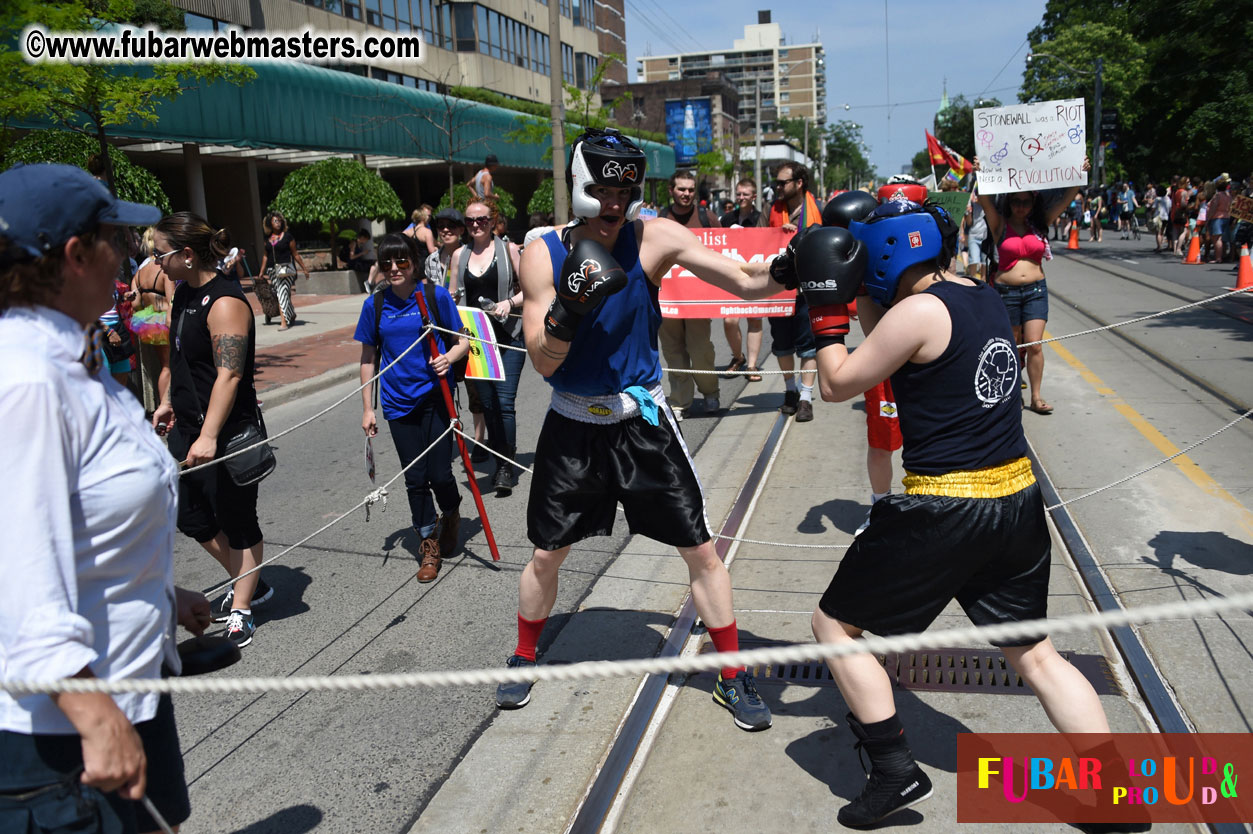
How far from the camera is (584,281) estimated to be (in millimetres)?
2971

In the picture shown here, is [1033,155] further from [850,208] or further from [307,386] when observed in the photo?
[307,386]

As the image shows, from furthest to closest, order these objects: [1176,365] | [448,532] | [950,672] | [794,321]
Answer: [1176,365] → [794,321] → [448,532] → [950,672]

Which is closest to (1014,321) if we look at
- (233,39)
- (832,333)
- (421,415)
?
(421,415)

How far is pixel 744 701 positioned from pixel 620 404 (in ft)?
3.83

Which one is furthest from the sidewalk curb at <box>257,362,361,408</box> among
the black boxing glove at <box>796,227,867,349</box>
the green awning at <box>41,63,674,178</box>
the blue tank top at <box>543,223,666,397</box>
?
the green awning at <box>41,63,674,178</box>

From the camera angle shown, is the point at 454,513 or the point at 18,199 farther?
the point at 454,513

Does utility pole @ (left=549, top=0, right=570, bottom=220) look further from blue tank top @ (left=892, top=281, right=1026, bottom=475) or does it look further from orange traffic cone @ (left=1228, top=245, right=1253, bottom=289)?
blue tank top @ (left=892, top=281, right=1026, bottom=475)

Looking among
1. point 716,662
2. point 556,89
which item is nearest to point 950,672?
point 716,662

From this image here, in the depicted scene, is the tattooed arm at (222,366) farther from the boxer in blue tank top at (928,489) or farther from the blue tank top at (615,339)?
the boxer in blue tank top at (928,489)

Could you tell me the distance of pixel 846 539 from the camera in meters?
5.22

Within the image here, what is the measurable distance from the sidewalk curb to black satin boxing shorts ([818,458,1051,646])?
8.27 m

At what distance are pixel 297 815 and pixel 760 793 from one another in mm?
1482

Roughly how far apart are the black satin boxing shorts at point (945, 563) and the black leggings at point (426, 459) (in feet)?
9.44

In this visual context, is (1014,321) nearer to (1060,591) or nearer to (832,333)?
(1060,591)
